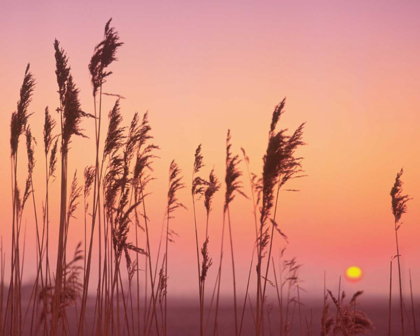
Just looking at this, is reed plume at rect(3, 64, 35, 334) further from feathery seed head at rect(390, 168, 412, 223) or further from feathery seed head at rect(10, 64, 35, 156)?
feathery seed head at rect(390, 168, 412, 223)

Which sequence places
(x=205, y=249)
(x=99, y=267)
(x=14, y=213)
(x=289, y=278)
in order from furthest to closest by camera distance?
1. (x=289, y=278)
2. (x=205, y=249)
3. (x=14, y=213)
4. (x=99, y=267)

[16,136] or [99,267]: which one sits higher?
[16,136]

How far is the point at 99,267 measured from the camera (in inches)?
156

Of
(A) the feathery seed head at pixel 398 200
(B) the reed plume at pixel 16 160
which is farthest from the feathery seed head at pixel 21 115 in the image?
(A) the feathery seed head at pixel 398 200

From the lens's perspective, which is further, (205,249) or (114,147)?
(205,249)

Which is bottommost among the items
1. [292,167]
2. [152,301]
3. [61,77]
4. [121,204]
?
[152,301]

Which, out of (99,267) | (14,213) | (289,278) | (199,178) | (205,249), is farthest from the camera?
(289,278)

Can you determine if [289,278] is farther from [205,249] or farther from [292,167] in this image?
[292,167]

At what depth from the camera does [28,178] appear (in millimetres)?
4727

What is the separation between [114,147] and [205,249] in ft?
3.59

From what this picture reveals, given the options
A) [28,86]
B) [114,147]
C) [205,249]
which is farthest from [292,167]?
[28,86]

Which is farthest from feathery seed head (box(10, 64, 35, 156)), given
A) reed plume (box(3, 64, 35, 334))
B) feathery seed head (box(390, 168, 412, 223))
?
feathery seed head (box(390, 168, 412, 223))

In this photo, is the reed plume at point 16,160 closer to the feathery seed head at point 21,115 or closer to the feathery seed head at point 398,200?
the feathery seed head at point 21,115

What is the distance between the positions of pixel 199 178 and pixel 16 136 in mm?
1527
